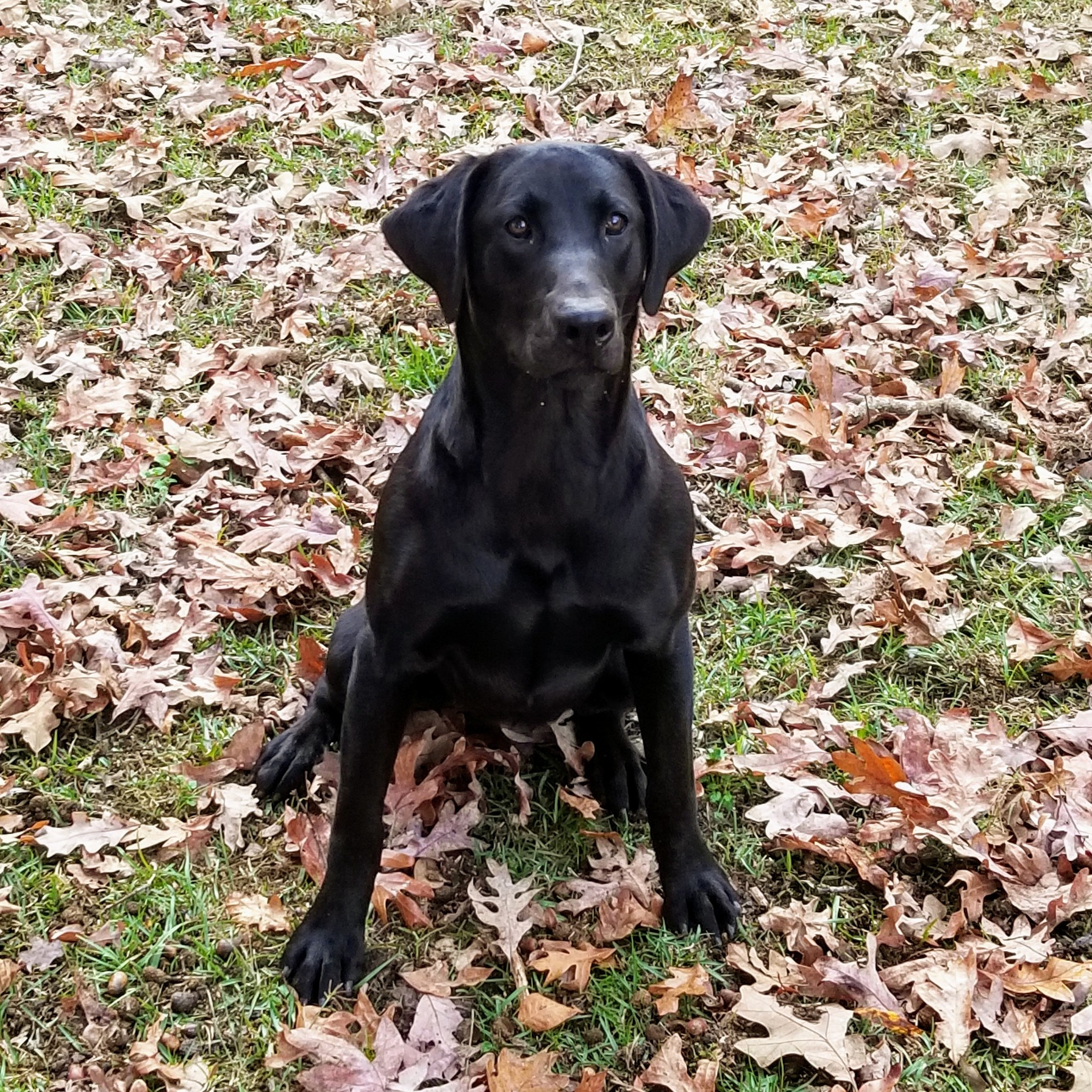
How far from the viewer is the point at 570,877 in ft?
10.3

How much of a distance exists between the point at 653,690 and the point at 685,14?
17.5 ft

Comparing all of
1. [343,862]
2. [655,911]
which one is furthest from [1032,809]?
[343,862]

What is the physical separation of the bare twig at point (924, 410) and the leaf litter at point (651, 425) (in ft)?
0.07

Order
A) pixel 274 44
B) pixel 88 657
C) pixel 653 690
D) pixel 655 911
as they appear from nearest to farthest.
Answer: pixel 653 690
pixel 655 911
pixel 88 657
pixel 274 44

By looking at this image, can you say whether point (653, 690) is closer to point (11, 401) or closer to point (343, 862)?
point (343, 862)

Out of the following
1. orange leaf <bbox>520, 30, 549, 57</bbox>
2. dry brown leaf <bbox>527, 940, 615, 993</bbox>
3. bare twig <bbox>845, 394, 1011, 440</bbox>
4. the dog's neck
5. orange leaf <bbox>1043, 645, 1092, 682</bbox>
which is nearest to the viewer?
the dog's neck

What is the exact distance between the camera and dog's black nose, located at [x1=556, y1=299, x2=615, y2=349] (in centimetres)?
237

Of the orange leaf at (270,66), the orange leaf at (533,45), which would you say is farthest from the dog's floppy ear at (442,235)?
the orange leaf at (533,45)

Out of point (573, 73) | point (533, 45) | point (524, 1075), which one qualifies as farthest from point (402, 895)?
point (533, 45)

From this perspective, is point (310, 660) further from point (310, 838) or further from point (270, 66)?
point (270, 66)

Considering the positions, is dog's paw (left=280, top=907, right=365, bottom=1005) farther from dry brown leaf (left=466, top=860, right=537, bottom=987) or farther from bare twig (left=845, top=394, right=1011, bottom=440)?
bare twig (left=845, top=394, right=1011, bottom=440)

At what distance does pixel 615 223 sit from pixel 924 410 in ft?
7.44

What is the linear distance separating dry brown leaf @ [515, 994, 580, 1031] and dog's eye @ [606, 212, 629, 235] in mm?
1648

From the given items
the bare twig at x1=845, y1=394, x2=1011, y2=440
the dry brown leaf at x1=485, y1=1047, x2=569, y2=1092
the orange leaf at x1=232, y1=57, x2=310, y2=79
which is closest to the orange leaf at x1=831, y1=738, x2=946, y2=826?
the dry brown leaf at x1=485, y1=1047, x2=569, y2=1092
